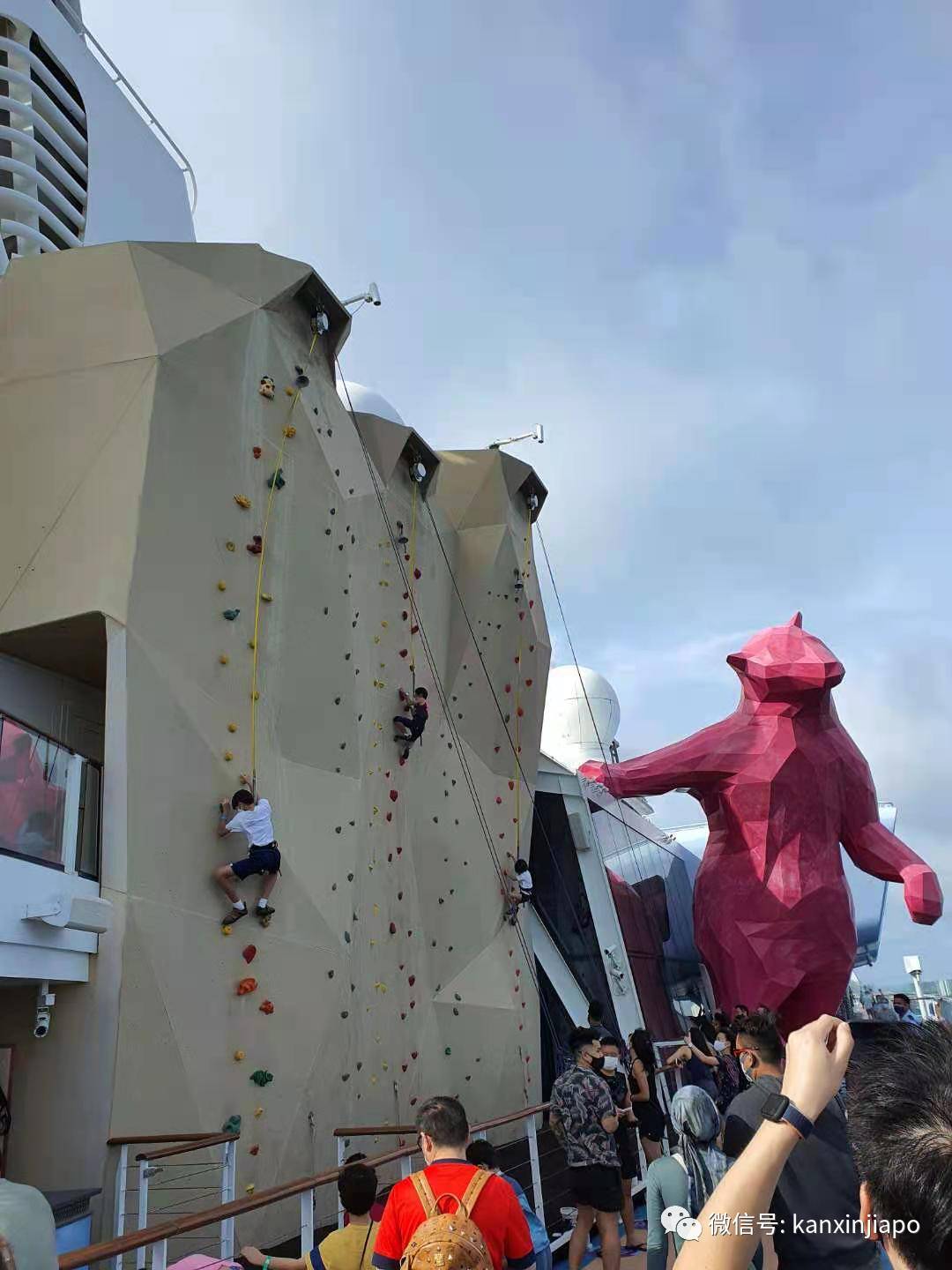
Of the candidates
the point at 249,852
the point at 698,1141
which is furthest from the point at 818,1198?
→ the point at 249,852

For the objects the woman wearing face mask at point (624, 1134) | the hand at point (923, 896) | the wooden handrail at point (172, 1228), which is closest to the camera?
the wooden handrail at point (172, 1228)

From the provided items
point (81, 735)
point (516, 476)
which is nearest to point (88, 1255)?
point (81, 735)

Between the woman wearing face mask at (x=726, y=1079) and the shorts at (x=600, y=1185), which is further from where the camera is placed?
the woman wearing face mask at (x=726, y=1079)

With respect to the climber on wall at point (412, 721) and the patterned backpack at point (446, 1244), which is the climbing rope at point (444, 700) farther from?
the patterned backpack at point (446, 1244)

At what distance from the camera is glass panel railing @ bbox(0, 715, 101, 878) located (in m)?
6.07

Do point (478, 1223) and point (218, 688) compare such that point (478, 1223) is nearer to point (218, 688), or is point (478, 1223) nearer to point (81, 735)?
point (218, 688)

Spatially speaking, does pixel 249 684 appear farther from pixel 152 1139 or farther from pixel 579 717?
pixel 579 717

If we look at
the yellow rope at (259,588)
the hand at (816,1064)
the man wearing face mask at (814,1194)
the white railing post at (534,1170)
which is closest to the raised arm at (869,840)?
the white railing post at (534,1170)

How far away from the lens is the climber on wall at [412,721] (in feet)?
33.7

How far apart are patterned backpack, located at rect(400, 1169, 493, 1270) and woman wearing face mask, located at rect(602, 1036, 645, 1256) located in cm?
305

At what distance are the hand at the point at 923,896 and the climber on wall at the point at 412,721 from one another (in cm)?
711

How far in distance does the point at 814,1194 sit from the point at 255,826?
17.9 feet

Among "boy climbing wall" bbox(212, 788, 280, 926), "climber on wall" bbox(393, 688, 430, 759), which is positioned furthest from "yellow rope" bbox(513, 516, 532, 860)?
"boy climbing wall" bbox(212, 788, 280, 926)

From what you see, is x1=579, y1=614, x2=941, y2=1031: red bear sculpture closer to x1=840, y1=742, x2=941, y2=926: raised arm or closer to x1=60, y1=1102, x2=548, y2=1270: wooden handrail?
x1=840, y1=742, x2=941, y2=926: raised arm
